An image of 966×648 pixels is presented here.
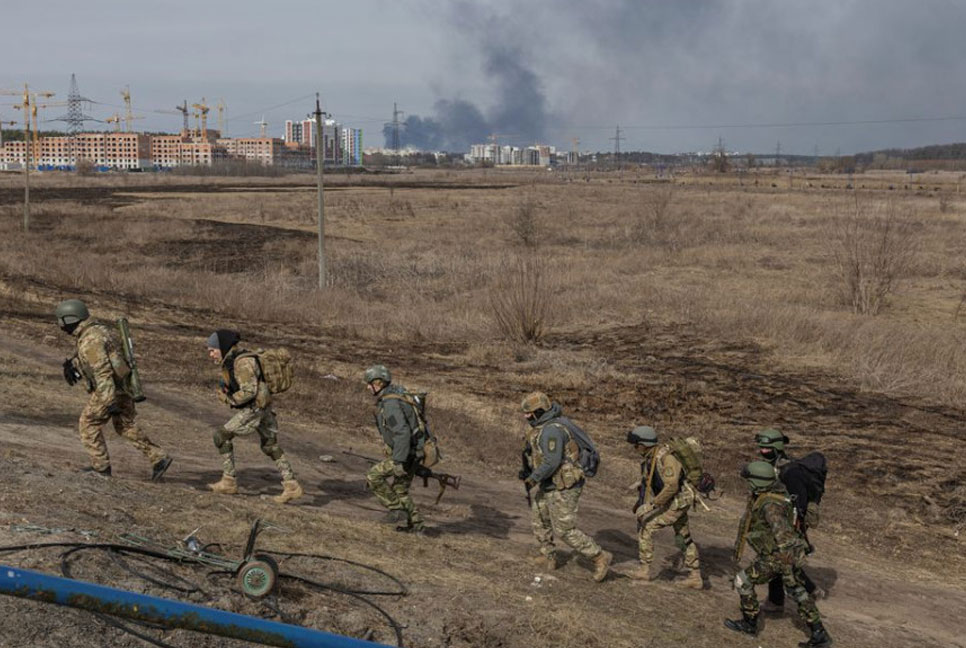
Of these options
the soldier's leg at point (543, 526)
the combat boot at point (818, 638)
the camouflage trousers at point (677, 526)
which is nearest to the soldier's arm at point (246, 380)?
the soldier's leg at point (543, 526)

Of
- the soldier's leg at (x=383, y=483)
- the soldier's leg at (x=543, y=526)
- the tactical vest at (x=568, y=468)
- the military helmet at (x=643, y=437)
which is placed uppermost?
the military helmet at (x=643, y=437)

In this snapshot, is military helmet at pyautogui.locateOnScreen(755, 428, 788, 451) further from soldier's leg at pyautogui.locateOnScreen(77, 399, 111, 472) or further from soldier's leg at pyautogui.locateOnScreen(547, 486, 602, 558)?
soldier's leg at pyautogui.locateOnScreen(77, 399, 111, 472)

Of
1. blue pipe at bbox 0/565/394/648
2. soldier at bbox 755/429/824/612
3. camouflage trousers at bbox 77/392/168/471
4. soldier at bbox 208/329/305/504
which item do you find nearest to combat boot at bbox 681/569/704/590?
soldier at bbox 755/429/824/612

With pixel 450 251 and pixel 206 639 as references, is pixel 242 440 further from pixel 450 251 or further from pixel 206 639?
pixel 450 251

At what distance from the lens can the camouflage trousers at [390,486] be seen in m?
8.79

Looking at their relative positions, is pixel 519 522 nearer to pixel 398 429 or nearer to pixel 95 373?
pixel 398 429

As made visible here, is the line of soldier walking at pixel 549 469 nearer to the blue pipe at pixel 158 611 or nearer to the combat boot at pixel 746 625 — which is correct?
the combat boot at pixel 746 625

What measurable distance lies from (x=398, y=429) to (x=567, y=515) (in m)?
1.76

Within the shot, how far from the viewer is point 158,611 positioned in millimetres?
2578

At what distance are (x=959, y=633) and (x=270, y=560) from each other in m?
6.43

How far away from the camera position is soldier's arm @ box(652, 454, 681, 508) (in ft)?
27.0

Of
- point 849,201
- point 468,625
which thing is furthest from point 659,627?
point 849,201

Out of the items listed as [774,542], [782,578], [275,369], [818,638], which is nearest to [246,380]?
[275,369]

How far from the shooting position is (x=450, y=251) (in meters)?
38.2
